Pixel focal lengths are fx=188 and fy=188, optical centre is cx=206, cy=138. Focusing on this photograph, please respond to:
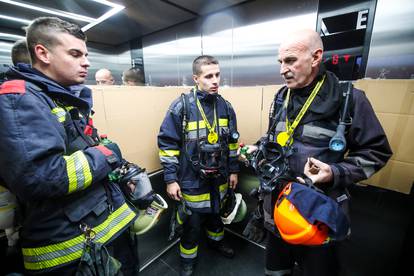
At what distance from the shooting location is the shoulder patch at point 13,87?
2.14ft

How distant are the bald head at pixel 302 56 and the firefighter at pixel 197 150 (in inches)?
25.5

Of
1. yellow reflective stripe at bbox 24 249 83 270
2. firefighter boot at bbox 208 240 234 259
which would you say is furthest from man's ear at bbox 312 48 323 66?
firefighter boot at bbox 208 240 234 259

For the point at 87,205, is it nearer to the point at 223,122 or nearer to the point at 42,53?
the point at 42,53

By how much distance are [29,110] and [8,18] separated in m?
2.71

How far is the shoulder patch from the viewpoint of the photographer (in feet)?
2.14

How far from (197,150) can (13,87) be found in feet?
3.48

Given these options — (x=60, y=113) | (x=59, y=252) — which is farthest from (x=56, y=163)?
(x=59, y=252)

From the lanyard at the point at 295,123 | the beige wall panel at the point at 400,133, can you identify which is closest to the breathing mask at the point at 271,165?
the lanyard at the point at 295,123

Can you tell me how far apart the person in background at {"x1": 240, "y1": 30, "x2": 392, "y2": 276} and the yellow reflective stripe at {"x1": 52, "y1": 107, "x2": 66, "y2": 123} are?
107cm

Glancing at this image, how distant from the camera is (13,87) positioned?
2.19 ft

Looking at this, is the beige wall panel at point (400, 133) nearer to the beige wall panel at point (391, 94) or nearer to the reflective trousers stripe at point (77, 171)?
the beige wall panel at point (391, 94)

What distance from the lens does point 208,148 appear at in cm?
141

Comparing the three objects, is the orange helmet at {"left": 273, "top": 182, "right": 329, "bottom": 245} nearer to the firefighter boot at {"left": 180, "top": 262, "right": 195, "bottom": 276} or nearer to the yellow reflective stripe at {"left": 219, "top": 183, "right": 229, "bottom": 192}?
the yellow reflective stripe at {"left": 219, "top": 183, "right": 229, "bottom": 192}

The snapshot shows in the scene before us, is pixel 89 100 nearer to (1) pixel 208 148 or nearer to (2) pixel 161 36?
(1) pixel 208 148
